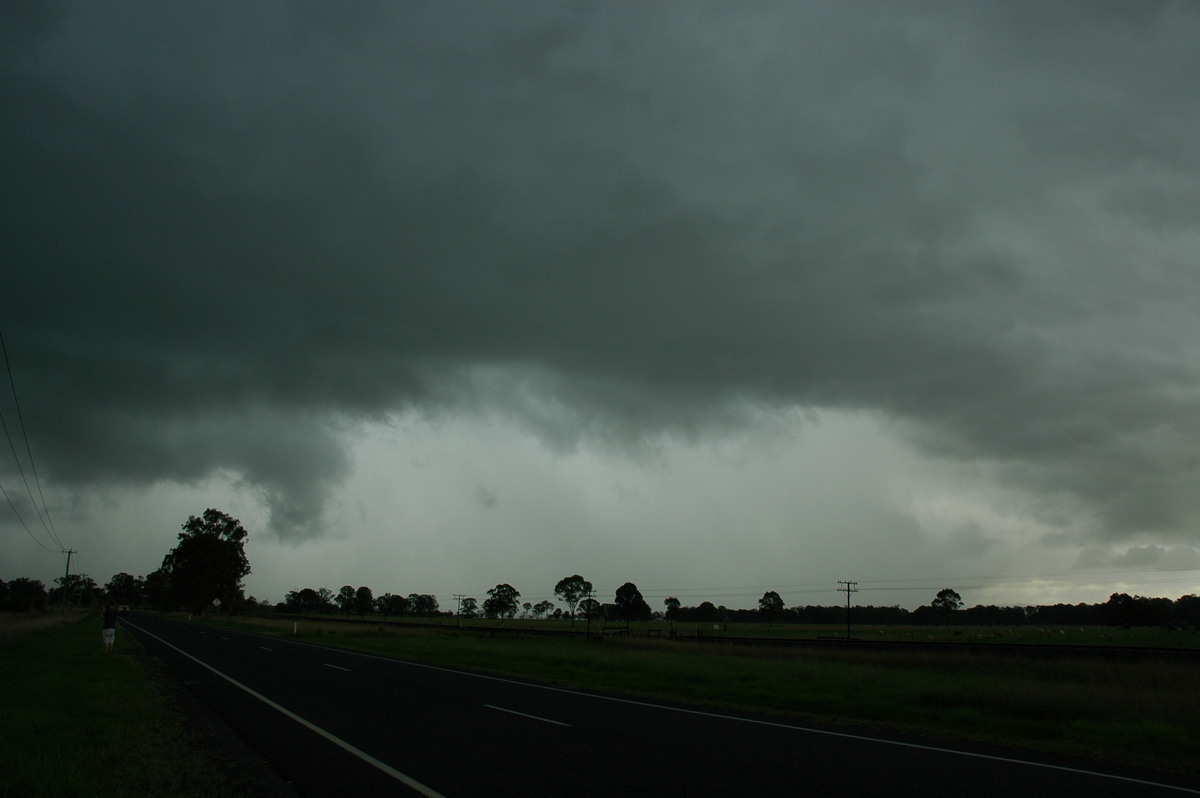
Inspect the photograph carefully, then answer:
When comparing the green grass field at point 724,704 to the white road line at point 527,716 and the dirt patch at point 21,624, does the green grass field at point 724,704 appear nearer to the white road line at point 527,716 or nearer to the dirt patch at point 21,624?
the white road line at point 527,716

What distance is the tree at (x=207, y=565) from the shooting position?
11612cm

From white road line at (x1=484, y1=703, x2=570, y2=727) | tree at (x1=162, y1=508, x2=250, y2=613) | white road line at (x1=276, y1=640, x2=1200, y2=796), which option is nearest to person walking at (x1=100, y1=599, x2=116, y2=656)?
white road line at (x1=276, y1=640, x2=1200, y2=796)

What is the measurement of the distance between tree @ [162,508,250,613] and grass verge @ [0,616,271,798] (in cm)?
10751

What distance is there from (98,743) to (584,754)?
23.0 ft

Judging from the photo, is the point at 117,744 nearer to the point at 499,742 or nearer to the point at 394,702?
the point at 499,742

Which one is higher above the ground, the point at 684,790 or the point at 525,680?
the point at 684,790

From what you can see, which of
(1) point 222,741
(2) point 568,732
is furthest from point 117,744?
(2) point 568,732

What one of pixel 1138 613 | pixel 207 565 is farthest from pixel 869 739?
pixel 1138 613

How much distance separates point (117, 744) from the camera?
1095 cm

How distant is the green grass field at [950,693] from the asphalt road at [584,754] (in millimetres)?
2576

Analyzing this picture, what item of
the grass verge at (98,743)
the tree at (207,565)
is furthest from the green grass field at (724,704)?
the tree at (207,565)

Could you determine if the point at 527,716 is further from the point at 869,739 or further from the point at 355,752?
the point at 869,739

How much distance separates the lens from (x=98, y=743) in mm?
10953

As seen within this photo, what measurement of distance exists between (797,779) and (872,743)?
405 cm
